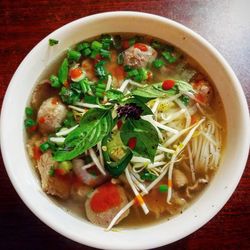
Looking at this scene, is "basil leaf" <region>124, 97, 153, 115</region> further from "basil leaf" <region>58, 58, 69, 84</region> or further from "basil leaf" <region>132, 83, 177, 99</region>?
"basil leaf" <region>58, 58, 69, 84</region>

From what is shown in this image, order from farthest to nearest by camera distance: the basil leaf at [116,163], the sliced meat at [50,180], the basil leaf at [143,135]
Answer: the sliced meat at [50,180] < the basil leaf at [116,163] < the basil leaf at [143,135]

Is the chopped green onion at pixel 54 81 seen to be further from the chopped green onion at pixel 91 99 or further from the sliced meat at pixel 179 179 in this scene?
the sliced meat at pixel 179 179

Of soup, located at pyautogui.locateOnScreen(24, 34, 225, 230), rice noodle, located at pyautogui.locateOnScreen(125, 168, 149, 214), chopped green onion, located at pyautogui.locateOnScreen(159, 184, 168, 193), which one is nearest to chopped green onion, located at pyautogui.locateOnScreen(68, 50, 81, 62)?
soup, located at pyautogui.locateOnScreen(24, 34, 225, 230)

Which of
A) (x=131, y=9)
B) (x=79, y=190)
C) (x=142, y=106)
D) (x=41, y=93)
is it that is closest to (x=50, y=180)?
(x=79, y=190)

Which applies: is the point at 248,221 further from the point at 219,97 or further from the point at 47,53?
the point at 47,53

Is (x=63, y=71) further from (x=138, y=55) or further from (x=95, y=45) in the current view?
(x=138, y=55)

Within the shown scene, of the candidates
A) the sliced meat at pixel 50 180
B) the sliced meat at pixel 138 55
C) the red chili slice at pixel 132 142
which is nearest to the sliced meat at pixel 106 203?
the sliced meat at pixel 50 180
